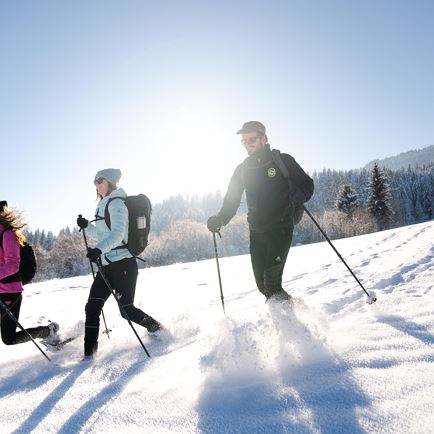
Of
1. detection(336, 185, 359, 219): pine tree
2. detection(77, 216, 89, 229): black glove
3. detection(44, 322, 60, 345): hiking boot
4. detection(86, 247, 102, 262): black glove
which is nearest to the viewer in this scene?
detection(86, 247, 102, 262): black glove

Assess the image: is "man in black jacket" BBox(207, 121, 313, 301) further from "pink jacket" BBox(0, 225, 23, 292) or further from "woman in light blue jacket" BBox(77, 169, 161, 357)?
"pink jacket" BBox(0, 225, 23, 292)

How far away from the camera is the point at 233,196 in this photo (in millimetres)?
5039

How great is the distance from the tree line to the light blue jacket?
1281 inches

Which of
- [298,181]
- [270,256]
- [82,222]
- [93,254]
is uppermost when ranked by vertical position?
[298,181]

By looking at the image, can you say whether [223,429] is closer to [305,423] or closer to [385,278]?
[305,423]

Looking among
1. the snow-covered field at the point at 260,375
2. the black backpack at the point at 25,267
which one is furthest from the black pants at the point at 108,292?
the black backpack at the point at 25,267

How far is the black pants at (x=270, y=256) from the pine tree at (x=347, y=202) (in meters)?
51.7

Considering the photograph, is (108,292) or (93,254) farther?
(108,292)

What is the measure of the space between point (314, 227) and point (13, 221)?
72.5m

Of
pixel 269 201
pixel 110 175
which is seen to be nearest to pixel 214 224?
pixel 269 201

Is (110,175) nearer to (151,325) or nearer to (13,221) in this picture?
(13,221)

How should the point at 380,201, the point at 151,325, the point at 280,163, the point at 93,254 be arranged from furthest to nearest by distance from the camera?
the point at 380,201, the point at 151,325, the point at 280,163, the point at 93,254

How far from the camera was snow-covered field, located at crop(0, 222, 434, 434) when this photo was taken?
213 cm

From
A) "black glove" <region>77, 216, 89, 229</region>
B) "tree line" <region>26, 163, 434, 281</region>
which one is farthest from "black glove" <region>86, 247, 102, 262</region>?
"tree line" <region>26, 163, 434, 281</region>
